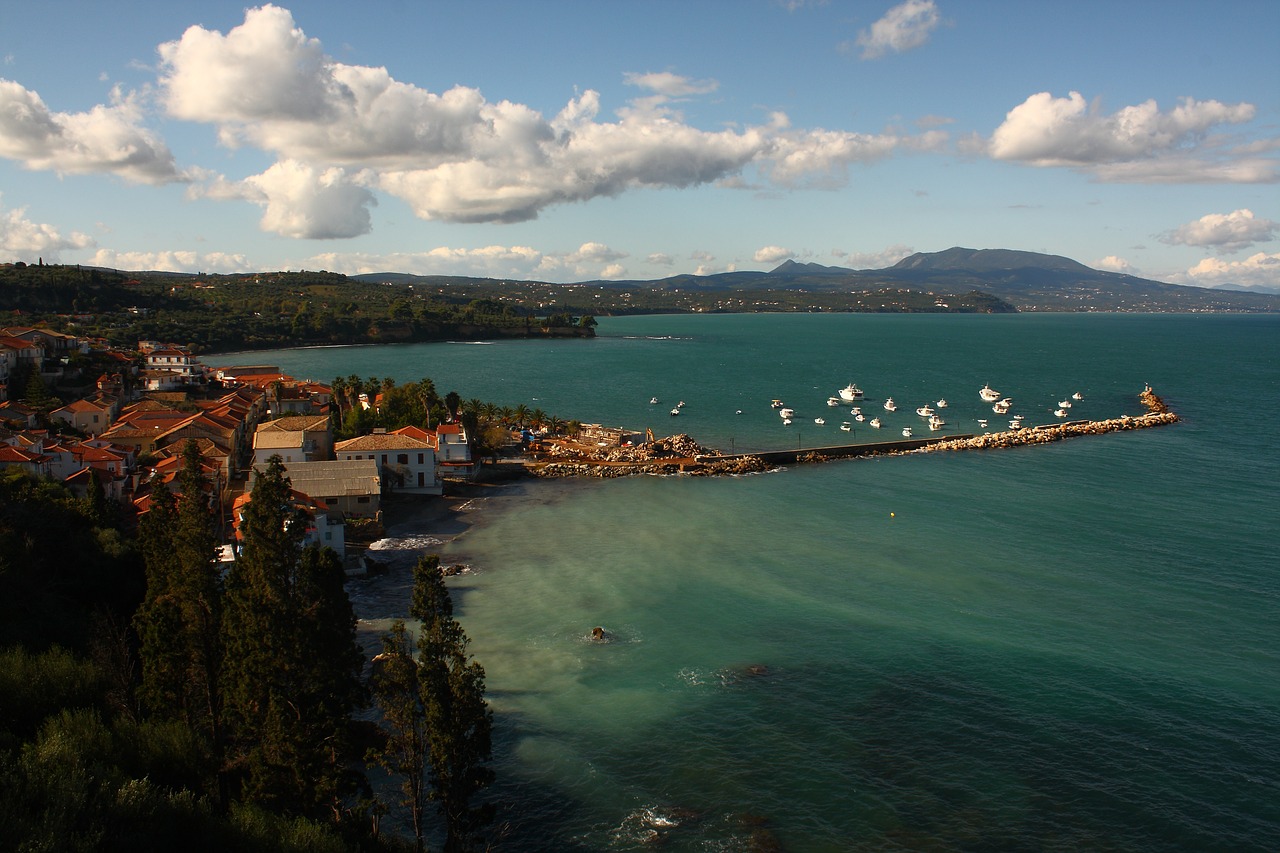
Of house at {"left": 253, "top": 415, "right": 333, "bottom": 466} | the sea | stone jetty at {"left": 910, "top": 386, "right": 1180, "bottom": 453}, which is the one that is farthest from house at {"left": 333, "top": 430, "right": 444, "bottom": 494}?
stone jetty at {"left": 910, "top": 386, "right": 1180, "bottom": 453}

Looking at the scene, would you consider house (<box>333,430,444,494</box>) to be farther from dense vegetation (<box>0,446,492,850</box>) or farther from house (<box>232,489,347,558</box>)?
dense vegetation (<box>0,446,492,850</box>)

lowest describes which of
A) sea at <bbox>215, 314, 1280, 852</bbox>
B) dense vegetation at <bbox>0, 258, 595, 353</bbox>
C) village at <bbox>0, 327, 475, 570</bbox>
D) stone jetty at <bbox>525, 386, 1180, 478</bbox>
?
sea at <bbox>215, 314, 1280, 852</bbox>

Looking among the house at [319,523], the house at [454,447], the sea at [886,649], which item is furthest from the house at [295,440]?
the sea at [886,649]

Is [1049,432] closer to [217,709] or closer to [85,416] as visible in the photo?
[217,709]

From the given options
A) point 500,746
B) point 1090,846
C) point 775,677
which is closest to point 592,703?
point 500,746

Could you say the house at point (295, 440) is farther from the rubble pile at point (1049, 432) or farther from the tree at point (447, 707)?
the rubble pile at point (1049, 432)
